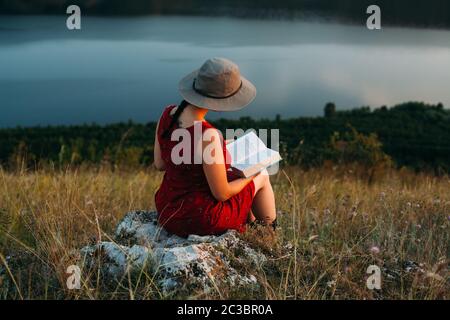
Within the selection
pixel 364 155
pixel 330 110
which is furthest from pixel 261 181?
pixel 330 110

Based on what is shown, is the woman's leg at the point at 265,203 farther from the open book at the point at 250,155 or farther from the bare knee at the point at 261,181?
the open book at the point at 250,155

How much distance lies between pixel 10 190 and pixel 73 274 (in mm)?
2275

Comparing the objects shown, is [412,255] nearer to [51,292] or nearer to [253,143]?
[253,143]

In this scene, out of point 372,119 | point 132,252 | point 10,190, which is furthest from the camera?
point 372,119

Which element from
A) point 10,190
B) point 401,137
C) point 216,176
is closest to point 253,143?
point 216,176

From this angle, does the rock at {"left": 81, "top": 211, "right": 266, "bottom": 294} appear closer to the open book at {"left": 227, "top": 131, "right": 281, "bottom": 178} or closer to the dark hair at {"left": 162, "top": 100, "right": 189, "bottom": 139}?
the open book at {"left": 227, "top": 131, "right": 281, "bottom": 178}

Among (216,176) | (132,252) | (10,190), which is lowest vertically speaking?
(10,190)

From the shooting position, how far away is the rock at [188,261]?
2.82 metres

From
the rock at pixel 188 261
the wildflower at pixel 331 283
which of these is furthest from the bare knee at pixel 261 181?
the wildflower at pixel 331 283

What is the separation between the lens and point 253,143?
3.33 meters

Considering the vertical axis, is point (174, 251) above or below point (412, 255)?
above

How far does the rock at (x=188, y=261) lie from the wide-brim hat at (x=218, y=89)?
0.68m

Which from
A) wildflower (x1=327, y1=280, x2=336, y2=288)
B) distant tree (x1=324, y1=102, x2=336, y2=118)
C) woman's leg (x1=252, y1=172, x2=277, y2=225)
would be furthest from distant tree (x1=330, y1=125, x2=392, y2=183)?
distant tree (x1=324, y1=102, x2=336, y2=118)

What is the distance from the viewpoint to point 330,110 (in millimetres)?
46875
